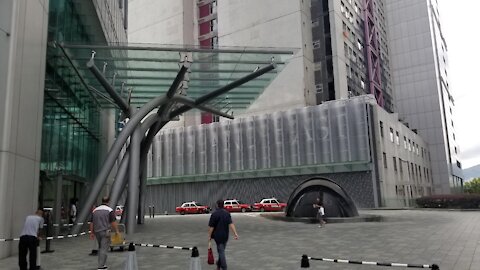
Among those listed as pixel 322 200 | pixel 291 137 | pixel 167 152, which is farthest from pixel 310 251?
pixel 167 152

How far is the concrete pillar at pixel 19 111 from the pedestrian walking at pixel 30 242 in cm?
269

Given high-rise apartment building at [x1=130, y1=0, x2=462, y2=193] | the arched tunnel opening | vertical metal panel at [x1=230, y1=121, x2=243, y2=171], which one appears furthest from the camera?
high-rise apartment building at [x1=130, y1=0, x2=462, y2=193]

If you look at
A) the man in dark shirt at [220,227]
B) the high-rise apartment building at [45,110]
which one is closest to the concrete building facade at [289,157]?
the high-rise apartment building at [45,110]

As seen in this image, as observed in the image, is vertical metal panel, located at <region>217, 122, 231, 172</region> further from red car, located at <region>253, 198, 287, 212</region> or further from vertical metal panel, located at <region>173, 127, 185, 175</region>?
red car, located at <region>253, 198, 287, 212</region>

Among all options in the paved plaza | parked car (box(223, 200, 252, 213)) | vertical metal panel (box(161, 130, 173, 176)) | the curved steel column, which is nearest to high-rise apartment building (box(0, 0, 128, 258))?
the curved steel column

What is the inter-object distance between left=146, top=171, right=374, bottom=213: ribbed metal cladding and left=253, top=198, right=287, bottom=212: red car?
2927 millimetres

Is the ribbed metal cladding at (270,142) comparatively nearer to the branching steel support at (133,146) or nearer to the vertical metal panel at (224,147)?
the vertical metal panel at (224,147)

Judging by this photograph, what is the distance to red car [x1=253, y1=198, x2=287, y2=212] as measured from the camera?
4322cm

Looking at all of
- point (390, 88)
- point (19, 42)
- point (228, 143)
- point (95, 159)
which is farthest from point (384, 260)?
point (390, 88)

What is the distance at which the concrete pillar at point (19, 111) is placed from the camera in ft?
40.5

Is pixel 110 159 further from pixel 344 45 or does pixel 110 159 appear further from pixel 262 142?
pixel 344 45

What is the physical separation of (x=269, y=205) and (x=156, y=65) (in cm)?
2434

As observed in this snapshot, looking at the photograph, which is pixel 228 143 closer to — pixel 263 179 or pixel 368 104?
pixel 263 179

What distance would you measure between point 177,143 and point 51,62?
3838 centimetres
